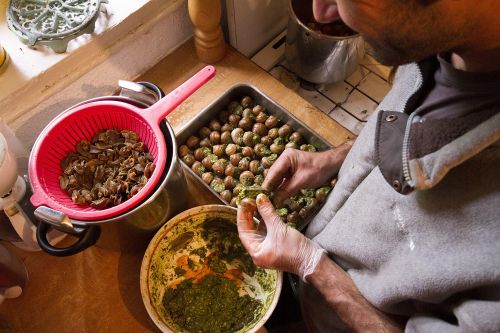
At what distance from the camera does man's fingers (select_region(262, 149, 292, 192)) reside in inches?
37.8

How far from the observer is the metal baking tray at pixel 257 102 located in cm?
108

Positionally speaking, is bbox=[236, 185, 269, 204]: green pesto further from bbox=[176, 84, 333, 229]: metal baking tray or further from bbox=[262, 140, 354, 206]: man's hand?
bbox=[176, 84, 333, 229]: metal baking tray

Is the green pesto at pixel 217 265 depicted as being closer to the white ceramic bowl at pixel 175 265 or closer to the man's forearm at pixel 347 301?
the white ceramic bowl at pixel 175 265

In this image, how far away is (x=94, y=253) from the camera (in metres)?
0.94

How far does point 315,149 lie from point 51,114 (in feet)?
2.13

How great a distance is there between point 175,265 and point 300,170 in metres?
0.34

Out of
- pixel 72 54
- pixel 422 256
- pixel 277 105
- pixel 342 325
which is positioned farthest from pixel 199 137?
pixel 422 256

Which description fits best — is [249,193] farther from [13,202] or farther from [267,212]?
[13,202]

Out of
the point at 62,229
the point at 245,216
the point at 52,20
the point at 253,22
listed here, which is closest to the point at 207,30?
the point at 253,22

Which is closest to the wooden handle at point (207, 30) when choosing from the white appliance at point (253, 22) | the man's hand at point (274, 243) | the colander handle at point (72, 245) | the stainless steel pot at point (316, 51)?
the white appliance at point (253, 22)

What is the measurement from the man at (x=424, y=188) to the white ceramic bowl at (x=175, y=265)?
0.10m

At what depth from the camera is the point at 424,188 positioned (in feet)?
1.87

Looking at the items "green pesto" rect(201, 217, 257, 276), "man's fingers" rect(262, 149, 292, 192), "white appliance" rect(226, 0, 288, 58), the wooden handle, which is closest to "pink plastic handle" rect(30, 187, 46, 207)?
"green pesto" rect(201, 217, 257, 276)

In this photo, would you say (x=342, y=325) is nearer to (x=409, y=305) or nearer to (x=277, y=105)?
(x=409, y=305)
